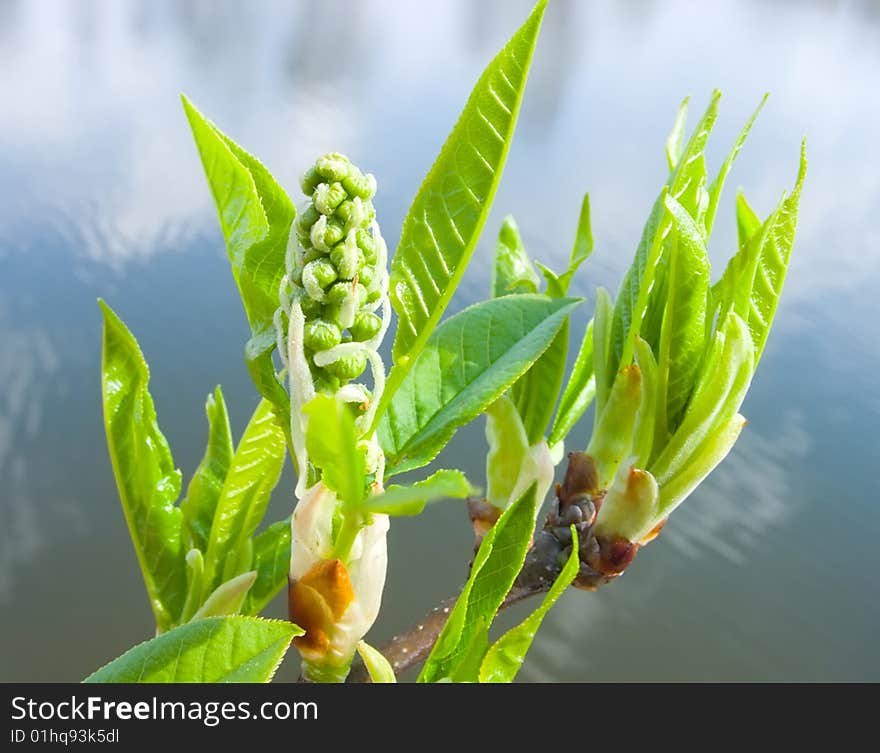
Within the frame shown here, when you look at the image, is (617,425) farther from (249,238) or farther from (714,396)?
(249,238)

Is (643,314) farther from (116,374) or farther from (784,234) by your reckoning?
(116,374)

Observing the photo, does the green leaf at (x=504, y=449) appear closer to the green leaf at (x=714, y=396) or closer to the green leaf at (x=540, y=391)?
the green leaf at (x=540, y=391)

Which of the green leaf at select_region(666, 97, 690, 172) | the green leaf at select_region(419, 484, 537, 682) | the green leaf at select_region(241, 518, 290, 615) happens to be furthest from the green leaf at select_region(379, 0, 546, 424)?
the green leaf at select_region(666, 97, 690, 172)

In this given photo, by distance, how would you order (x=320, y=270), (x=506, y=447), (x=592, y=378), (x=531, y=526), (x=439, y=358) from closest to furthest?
(x=320, y=270) → (x=531, y=526) → (x=439, y=358) → (x=506, y=447) → (x=592, y=378)

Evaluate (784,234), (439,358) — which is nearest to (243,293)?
(439,358)

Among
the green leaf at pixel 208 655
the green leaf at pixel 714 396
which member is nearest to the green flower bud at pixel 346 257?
the green leaf at pixel 208 655

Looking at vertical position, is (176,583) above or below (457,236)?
below

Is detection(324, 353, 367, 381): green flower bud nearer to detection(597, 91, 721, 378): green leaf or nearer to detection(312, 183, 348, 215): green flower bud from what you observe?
detection(312, 183, 348, 215): green flower bud
